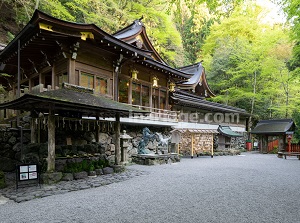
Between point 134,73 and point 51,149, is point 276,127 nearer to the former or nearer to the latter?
point 134,73

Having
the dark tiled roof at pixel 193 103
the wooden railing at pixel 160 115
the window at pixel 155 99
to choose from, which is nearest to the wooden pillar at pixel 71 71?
the wooden railing at pixel 160 115

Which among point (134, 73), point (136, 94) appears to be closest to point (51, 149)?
point (134, 73)

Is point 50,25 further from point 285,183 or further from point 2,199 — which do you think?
point 285,183

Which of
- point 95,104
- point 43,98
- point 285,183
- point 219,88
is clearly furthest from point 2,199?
point 219,88

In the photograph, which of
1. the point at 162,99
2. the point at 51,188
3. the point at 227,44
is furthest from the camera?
the point at 227,44

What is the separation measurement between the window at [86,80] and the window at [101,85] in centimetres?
37

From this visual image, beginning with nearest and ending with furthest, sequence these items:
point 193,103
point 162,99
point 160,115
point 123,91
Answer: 1. point 123,91
2. point 160,115
3. point 162,99
4. point 193,103

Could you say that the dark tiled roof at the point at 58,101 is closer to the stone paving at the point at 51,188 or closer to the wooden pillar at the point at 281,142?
the stone paving at the point at 51,188

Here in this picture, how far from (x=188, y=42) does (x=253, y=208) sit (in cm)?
3663

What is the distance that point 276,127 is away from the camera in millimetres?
23719

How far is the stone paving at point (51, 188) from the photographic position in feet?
20.8

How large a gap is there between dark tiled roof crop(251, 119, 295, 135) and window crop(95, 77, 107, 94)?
19658mm

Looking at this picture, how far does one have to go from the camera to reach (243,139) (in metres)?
28.0

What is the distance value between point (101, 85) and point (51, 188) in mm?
6874
